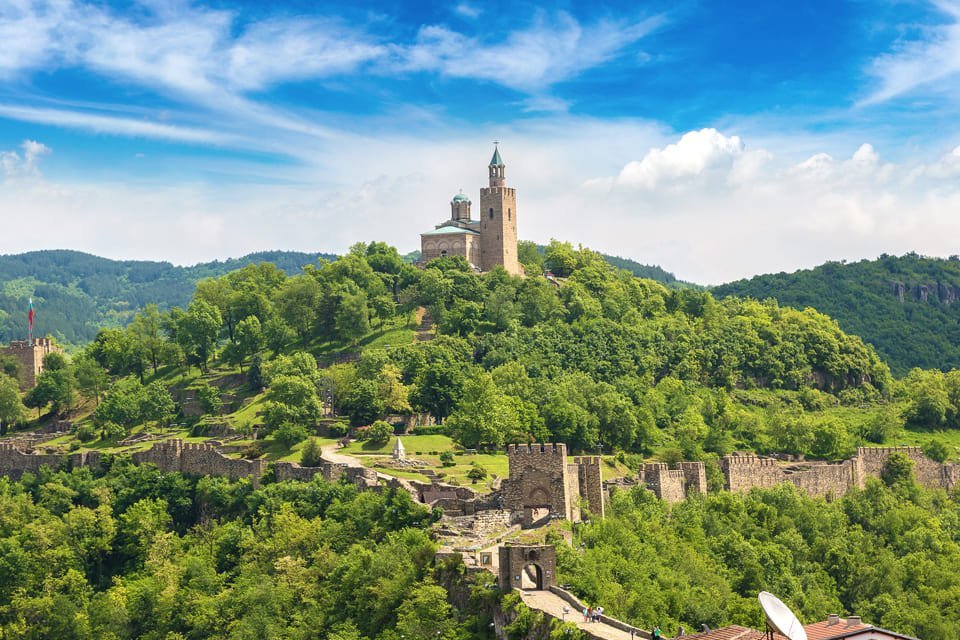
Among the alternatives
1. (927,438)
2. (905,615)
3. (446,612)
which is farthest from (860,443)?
(446,612)

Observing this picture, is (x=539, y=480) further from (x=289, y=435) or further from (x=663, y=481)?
(x=289, y=435)

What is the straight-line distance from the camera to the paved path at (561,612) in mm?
35562

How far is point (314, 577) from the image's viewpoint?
5312 centimetres

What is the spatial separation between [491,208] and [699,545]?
148 feet

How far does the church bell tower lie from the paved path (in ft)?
187

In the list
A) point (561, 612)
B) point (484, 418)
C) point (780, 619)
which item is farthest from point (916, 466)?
point (780, 619)

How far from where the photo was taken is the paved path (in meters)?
35.6

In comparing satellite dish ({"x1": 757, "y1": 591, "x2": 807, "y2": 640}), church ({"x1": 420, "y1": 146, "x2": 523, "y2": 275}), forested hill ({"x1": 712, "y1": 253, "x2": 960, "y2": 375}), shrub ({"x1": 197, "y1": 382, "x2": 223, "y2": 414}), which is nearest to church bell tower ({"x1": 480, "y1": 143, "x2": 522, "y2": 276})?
church ({"x1": 420, "y1": 146, "x2": 523, "y2": 275})

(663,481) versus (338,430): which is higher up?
(338,430)

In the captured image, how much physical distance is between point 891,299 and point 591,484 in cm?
10546

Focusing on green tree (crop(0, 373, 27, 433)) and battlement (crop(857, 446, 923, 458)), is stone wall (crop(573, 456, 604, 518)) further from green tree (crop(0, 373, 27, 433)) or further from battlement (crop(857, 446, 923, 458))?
green tree (crop(0, 373, 27, 433))

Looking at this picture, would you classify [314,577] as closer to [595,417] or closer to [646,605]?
[646,605]

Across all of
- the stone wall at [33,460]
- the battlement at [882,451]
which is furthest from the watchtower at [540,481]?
the stone wall at [33,460]

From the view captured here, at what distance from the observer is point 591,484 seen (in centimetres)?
5500
